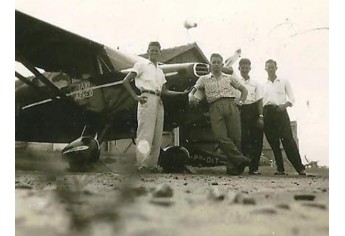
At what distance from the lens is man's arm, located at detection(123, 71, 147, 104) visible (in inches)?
118

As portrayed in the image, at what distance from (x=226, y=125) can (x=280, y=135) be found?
13.6 inches

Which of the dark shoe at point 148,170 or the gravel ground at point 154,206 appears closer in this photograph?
the gravel ground at point 154,206

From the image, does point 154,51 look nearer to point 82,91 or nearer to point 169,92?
point 169,92

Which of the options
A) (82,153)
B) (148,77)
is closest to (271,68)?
(148,77)

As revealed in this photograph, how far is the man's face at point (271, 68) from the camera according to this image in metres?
2.82

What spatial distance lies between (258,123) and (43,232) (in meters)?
1.47

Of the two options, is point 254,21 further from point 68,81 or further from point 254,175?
point 68,81

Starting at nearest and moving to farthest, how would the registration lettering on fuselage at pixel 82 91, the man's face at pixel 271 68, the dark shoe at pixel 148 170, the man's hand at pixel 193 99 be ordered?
the dark shoe at pixel 148 170 < the man's face at pixel 271 68 < the man's hand at pixel 193 99 < the registration lettering on fuselage at pixel 82 91

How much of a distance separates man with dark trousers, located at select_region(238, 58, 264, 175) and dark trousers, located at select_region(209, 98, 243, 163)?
0.05m

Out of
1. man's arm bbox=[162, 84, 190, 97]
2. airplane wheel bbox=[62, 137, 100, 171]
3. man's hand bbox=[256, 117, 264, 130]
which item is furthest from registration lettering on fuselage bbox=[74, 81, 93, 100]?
man's hand bbox=[256, 117, 264, 130]

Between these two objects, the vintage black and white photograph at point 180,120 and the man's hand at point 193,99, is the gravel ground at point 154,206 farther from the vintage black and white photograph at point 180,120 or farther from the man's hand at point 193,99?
the man's hand at point 193,99

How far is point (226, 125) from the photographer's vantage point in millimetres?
2959

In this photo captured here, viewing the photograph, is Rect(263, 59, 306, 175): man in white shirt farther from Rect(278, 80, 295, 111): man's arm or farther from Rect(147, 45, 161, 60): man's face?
Rect(147, 45, 161, 60): man's face

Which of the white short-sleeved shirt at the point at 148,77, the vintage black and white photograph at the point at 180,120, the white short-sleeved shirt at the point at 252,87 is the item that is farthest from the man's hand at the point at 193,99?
the white short-sleeved shirt at the point at 252,87
